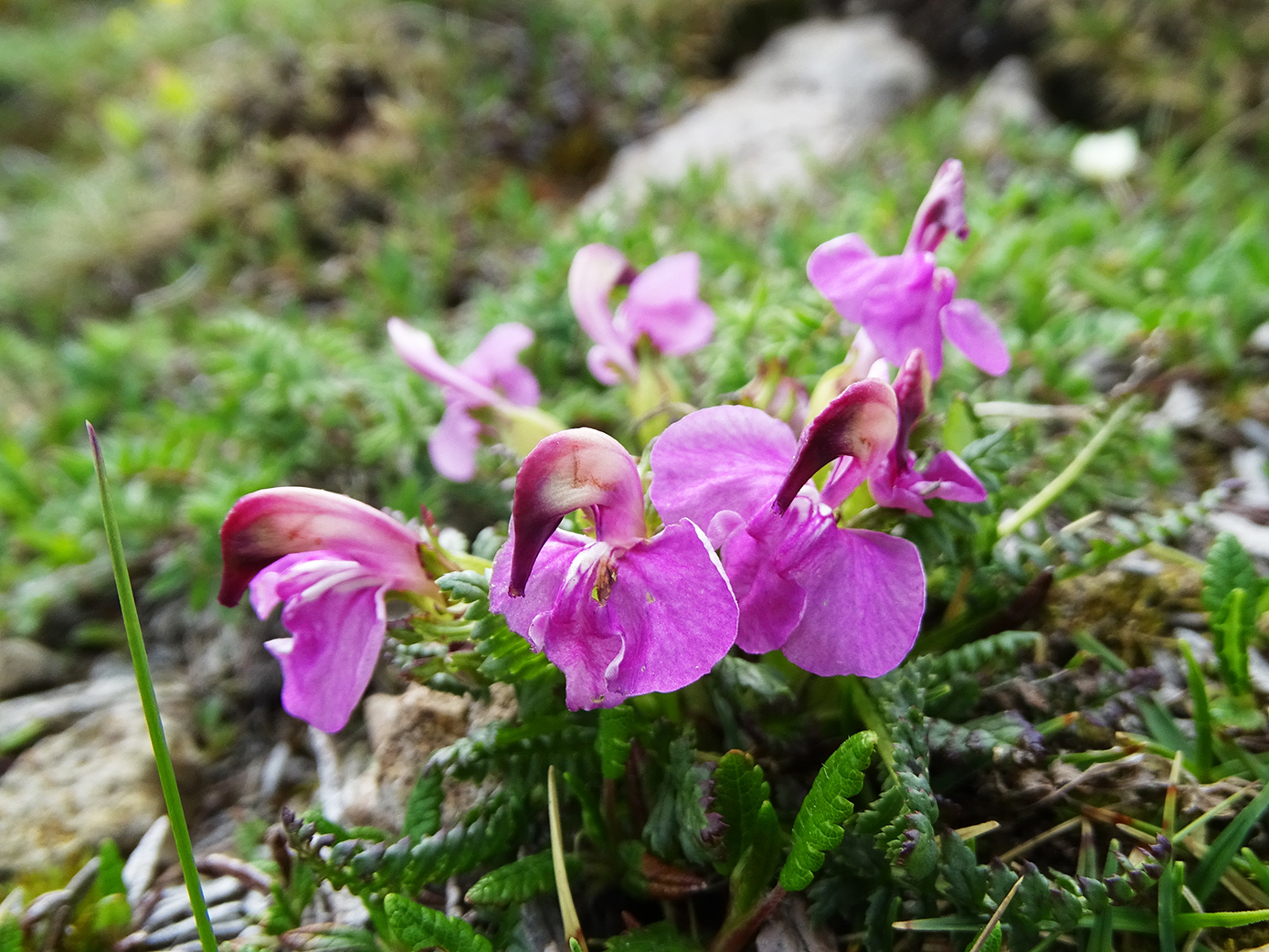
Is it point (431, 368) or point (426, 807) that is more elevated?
point (431, 368)

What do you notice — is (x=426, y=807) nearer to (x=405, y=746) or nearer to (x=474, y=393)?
(x=405, y=746)

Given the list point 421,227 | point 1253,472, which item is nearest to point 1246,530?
point 1253,472

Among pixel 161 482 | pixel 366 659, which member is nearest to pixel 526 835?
pixel 366 659

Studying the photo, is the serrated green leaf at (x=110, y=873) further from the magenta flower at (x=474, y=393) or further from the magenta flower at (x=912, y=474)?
the magenta flower at (x=912, y=474)

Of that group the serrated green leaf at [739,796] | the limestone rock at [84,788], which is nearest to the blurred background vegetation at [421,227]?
the limestone rock at [84,788]

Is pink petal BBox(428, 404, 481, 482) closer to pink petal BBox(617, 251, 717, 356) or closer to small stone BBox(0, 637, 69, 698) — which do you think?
pink petal BBox(617, 251, 717, 356)

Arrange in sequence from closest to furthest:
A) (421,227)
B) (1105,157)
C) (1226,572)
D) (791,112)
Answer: (1226,572) < (1105,157) < (421,227) < (791,112)

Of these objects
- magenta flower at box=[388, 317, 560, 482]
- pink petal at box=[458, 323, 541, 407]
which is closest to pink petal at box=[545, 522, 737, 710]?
magenta flower at box=[388, 317, 560, 482]

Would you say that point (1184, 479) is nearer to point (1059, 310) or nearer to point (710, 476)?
point (1059, 310)
